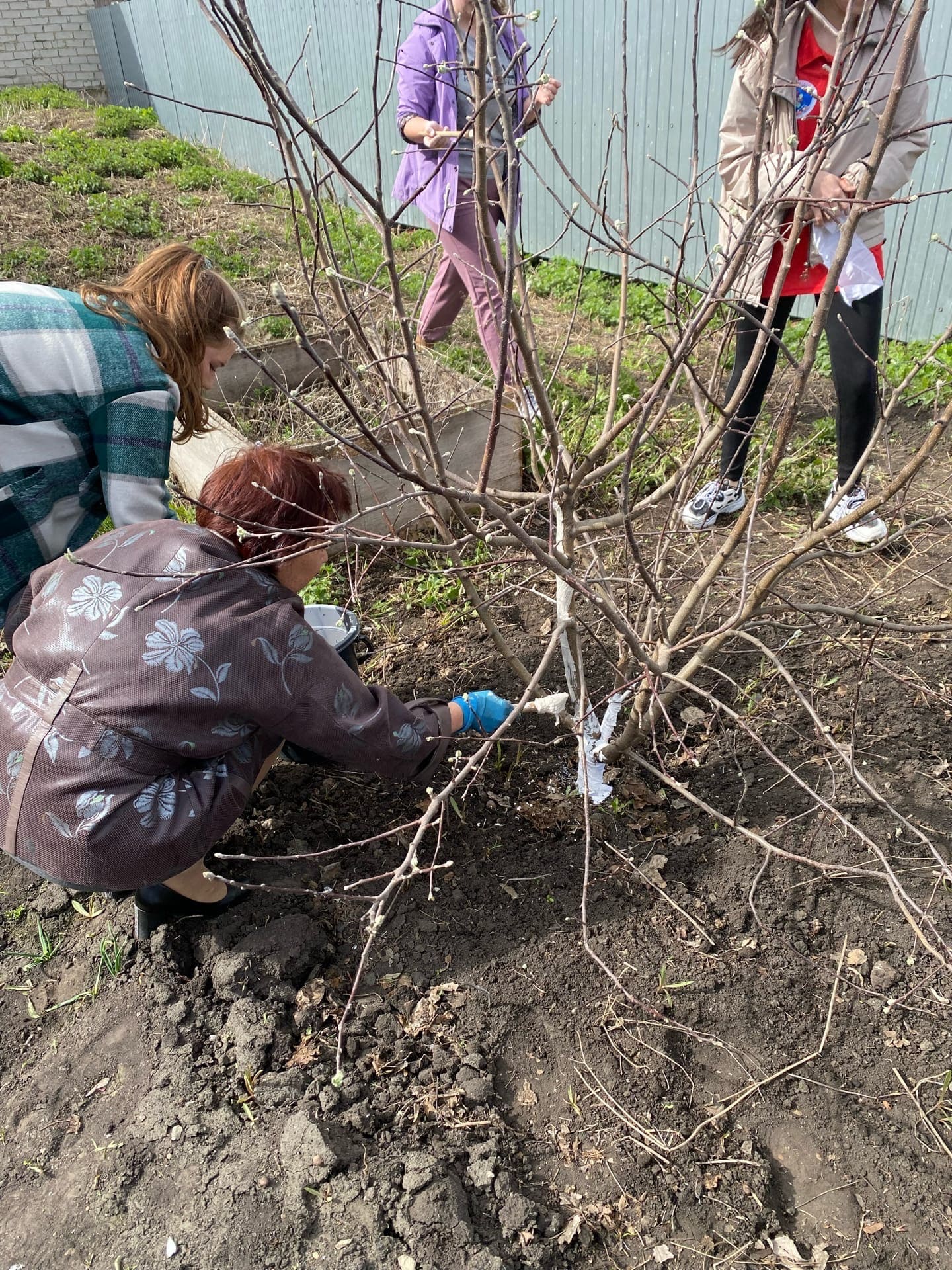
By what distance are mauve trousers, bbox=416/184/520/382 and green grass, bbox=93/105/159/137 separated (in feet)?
24.9

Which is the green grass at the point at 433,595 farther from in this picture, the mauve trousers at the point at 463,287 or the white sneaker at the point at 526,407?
the white sneaker at the point at 526,407

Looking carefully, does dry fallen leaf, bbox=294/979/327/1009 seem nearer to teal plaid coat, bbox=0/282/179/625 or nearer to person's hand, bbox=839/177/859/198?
teal plaid coat, bbox=0/282/179/625

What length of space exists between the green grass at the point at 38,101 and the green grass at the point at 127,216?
218 inches

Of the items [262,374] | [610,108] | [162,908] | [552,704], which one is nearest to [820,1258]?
[552,704]

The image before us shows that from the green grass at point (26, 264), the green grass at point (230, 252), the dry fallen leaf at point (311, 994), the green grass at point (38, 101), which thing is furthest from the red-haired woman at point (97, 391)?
the green grass at point (38, 101)

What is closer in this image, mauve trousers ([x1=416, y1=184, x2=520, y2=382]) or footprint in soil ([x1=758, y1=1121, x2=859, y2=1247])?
footprint in soil ([x1=758, y1=1121, x2=859, y2=1247])

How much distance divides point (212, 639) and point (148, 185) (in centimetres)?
714

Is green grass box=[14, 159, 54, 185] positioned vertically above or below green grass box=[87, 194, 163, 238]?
above

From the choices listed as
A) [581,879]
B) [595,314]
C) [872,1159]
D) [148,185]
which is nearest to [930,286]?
[595,314]

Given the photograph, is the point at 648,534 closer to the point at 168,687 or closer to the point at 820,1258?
the point at 168,687

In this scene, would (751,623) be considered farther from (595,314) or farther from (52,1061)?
(595,314)

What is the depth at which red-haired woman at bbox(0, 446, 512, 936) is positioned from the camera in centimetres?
159

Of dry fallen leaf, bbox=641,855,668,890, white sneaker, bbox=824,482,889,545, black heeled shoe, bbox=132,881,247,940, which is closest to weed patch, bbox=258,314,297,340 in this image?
white sneaker, bbox=824,482,889,545

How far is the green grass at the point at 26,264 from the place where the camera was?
5262mm
